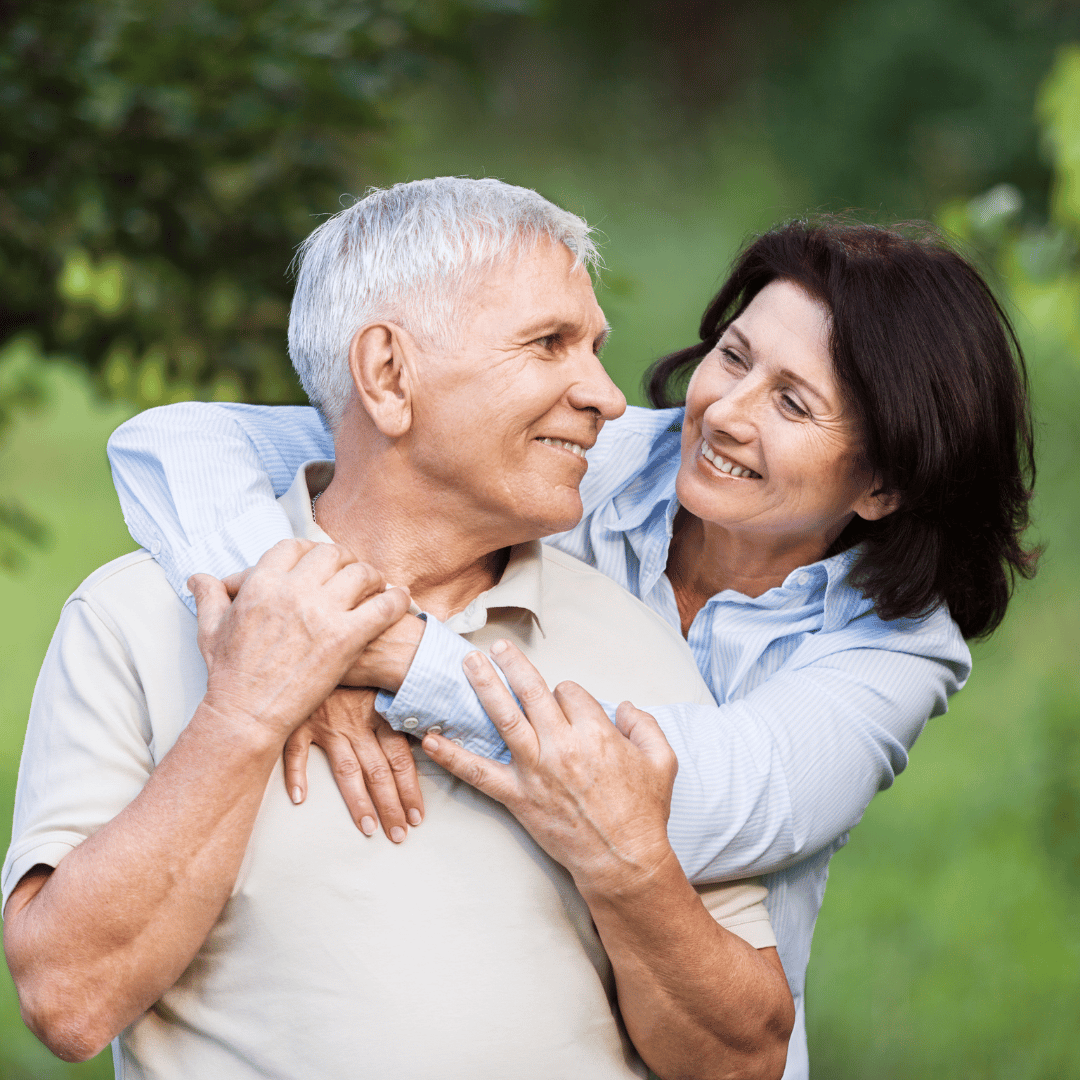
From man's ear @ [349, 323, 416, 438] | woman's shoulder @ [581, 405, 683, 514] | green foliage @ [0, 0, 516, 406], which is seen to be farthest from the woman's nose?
green foliage @ [0, 0, 516, 406]

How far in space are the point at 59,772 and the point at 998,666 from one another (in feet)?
17.7

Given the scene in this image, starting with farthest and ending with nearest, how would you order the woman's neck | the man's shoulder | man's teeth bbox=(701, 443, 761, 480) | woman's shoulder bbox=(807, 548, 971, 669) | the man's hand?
1. the woman's neck
2. man's teeth bbox=(701, 443, 761, 480)
3. woman's shoulder bbox=(807, 548, 971, 669)
4. the man's shoulder
5. the man's hand

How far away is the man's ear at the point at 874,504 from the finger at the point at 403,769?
1.04m

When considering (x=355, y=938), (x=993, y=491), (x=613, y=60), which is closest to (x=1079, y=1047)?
(x=993, y=491)

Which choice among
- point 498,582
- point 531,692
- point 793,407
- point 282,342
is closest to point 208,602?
point 531,692

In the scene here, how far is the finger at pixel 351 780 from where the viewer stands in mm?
1761

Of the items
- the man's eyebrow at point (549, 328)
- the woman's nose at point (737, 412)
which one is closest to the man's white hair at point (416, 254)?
the man's eyebrow at point (549, 328)

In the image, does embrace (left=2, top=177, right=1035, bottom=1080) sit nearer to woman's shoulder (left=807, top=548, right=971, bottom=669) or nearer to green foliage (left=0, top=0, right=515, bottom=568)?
woman's shoulder (left=807, top=548, right=971, bottom=669)

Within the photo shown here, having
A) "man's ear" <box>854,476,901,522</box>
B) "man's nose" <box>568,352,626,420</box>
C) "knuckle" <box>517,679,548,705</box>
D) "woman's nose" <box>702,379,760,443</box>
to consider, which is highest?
"man's nose" <box>568,352,626,420</box>

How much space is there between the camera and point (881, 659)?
211 centimetres

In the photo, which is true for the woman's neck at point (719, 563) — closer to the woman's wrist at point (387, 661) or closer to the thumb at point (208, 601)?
the woman's wrist at point (387, 661)

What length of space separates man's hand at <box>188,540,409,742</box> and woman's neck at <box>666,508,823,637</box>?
89cm

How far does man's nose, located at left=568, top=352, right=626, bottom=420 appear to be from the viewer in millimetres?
1973

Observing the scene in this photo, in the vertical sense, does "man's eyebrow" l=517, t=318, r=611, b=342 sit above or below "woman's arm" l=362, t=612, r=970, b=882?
above
